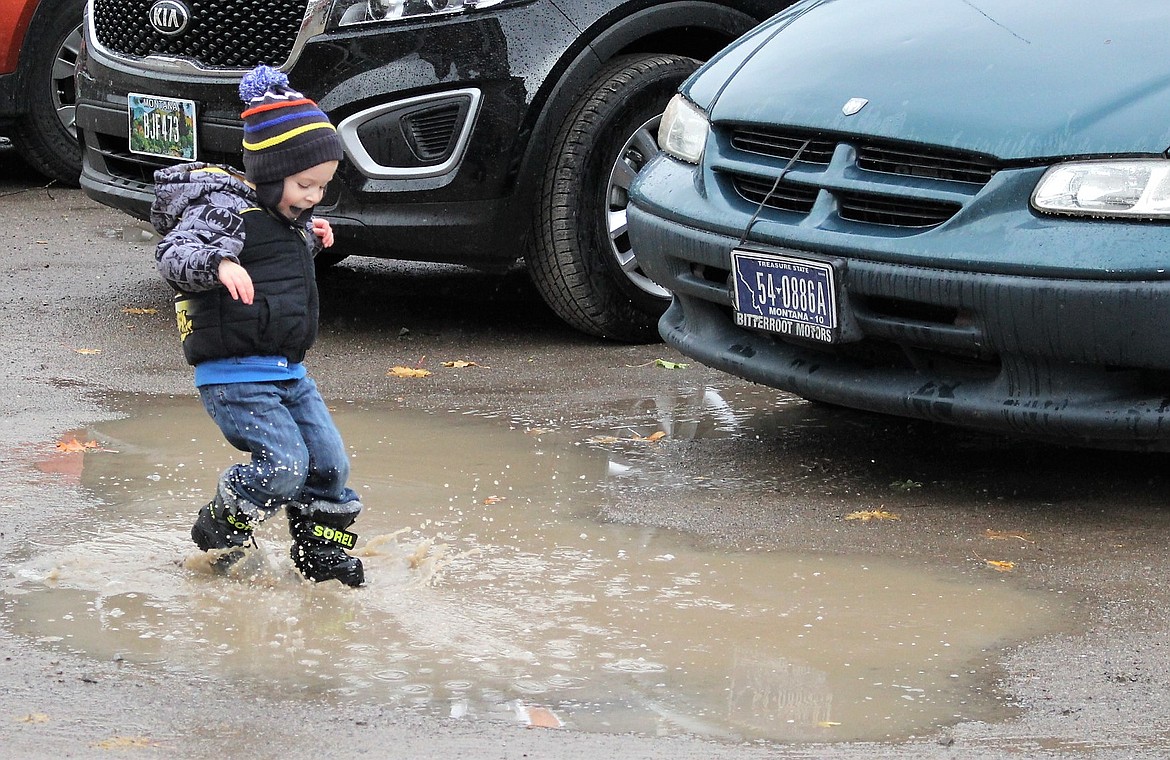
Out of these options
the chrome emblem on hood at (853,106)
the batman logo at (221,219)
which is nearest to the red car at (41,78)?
the chrome emblem on hood at (853,106)

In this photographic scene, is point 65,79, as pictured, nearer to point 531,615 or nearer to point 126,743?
point 531,615

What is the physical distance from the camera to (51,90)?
9438 millimetres

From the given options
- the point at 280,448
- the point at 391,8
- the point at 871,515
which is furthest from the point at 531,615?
the point at 391,8

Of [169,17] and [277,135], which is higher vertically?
[277,135]

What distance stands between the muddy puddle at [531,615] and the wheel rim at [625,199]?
66.5 inches

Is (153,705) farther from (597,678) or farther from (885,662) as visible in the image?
(885,662)

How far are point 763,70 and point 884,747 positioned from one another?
2.39m

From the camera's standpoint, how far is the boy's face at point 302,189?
3.82 metres

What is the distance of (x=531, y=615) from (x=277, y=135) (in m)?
1.15

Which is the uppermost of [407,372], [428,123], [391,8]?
[391,8]

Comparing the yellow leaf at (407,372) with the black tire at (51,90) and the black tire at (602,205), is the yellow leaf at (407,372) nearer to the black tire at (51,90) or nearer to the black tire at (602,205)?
the black tire at (602,205)

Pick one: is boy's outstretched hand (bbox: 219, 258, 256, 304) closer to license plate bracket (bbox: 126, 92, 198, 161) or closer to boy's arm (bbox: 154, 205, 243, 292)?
boy's arm (bbox: 154, 205, 243, 292)

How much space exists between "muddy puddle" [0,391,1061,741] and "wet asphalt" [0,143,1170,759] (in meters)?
0.08

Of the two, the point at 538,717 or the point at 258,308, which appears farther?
the point at 258,308
